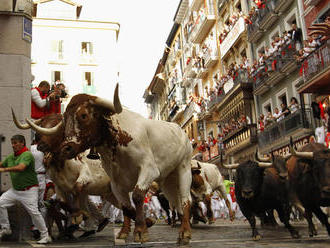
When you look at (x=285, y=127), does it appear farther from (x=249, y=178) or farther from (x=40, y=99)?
(x=40, y=99)

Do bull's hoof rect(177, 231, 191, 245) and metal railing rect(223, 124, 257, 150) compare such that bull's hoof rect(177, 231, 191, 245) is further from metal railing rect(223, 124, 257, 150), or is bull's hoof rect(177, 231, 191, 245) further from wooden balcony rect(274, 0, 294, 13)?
metal railing rect(223, 124, 257, 150)

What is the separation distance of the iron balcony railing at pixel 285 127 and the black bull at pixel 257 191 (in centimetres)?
1329

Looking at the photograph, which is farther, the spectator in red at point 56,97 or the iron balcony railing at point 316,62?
the iron balcony railing at point 316,62

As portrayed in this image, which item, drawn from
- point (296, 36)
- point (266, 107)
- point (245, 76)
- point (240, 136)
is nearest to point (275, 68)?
point (296, 36)

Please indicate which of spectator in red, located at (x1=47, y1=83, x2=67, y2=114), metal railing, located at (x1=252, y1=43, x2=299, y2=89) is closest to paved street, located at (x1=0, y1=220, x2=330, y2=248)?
spectator in red, located at (x1=47, y1=83, x2=67, y2=114)

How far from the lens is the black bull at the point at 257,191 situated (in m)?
8.05

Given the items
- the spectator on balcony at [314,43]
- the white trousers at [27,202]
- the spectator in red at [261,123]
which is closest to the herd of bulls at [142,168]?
the white trousers at [27,202]

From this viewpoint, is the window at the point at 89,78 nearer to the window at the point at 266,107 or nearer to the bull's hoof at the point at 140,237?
the window at the point at 266,107

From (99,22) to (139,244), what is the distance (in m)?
40.6

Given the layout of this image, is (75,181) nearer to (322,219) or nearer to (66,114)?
(66,114)

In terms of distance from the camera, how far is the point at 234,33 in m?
31.5

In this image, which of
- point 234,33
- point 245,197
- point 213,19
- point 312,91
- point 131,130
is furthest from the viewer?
point 213,19

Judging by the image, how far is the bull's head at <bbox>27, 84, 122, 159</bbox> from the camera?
6.03 meters

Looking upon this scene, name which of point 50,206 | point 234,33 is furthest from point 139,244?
point 234,33
